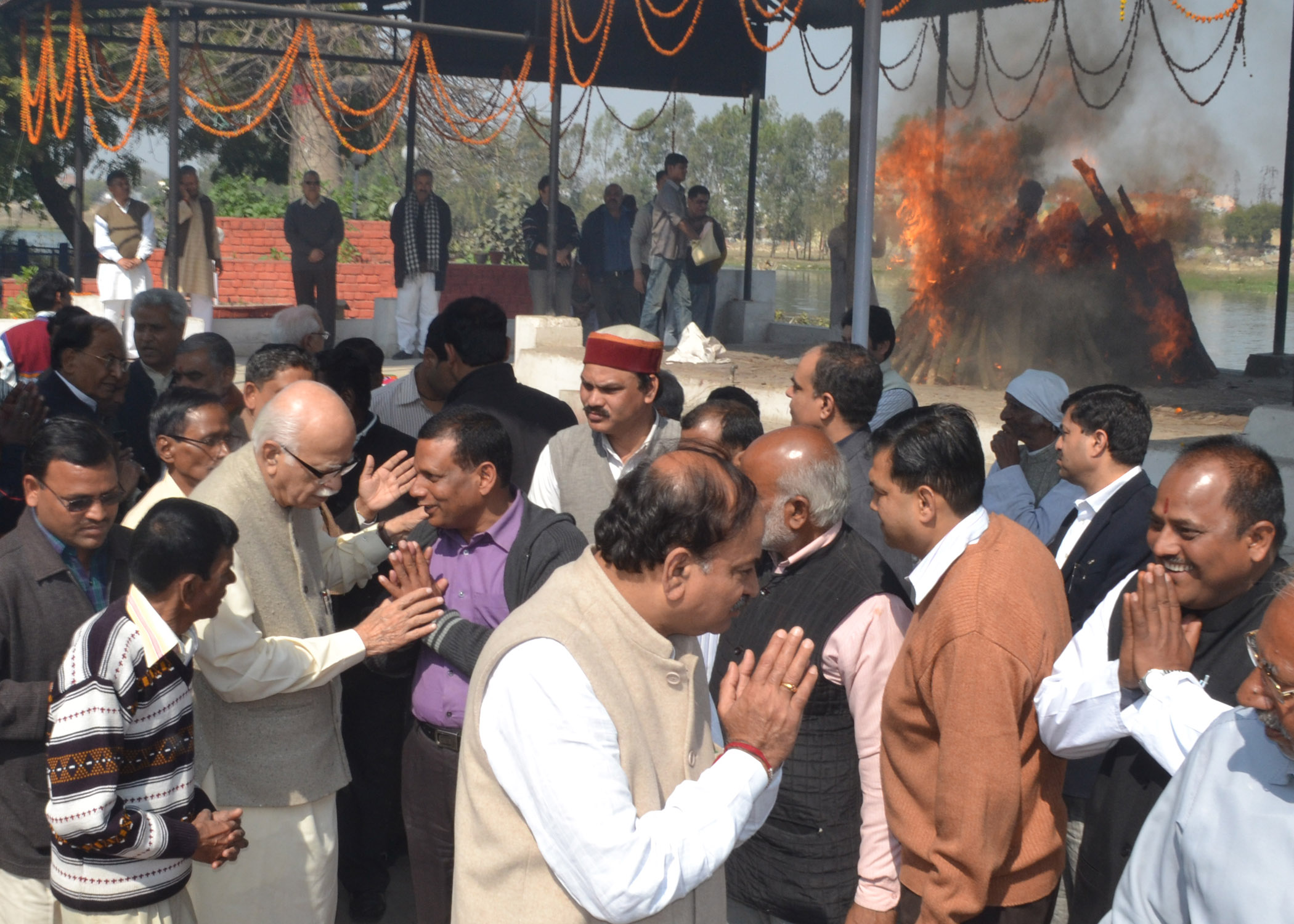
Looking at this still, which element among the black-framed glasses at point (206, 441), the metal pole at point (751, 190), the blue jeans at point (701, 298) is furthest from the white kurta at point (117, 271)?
the black-framed glasses at point (206, 441)

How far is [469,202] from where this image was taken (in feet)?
121

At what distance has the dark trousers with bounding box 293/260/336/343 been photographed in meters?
15.0

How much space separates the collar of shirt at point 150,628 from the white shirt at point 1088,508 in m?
2.54

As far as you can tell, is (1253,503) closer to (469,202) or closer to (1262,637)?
(1262,637)

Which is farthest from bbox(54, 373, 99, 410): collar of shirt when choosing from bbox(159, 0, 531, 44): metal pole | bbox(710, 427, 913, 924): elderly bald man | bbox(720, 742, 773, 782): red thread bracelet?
bbox(159, 0, 531, 44): metal pole

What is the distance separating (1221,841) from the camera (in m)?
1.87

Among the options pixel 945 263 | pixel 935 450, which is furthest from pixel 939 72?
pixel 935 450

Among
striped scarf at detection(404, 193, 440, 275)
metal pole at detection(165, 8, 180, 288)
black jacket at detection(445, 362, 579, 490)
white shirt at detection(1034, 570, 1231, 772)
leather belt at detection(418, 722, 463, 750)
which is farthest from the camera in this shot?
striped scarf at detection(404, 193, 440, 275)

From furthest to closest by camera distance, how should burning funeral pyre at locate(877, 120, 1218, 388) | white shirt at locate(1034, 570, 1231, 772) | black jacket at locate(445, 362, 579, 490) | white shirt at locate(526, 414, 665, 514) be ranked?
1. burning funeral pyre at locate(877, 120, 1218, 388)
2. black jacket at locate(445, 362, 579, 490)
3. white shirt at locate(526, 414, 665, 514)
4. white shirt at locate(1034, 570, 1231, 772)

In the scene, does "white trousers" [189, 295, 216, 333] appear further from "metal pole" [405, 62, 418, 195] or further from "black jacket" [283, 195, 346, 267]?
"metal pole" [405, 62, 418, 195]

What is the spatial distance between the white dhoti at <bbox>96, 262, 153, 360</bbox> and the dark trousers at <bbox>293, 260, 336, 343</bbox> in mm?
1905

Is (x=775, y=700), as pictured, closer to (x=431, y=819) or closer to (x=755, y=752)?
(x=755, y=752)

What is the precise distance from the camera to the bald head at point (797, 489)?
3039 mm

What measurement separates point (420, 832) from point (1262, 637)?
226 centimetres
